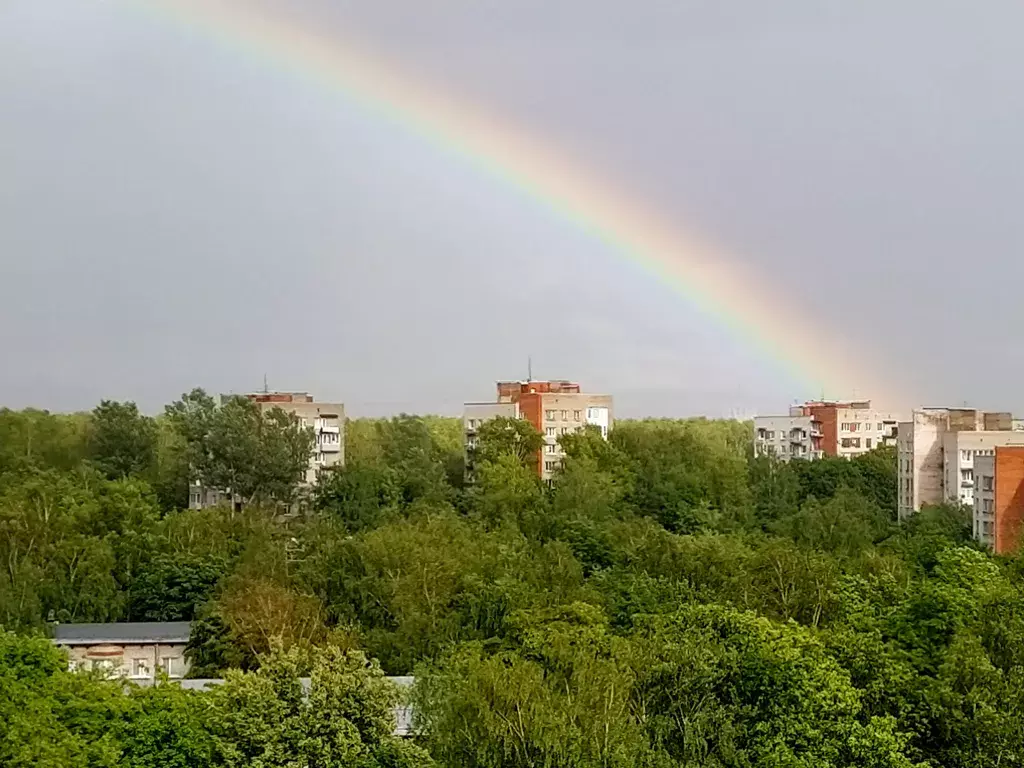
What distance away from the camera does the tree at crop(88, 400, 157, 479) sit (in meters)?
43.0

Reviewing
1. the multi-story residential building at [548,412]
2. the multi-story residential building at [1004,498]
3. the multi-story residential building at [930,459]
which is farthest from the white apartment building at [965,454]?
the multi-story residential building at [548,412]

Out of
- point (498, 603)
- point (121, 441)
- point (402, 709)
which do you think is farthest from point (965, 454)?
point (402, 709)

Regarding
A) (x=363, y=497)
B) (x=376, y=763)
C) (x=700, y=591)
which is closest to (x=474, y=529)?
(x=363, y=497)

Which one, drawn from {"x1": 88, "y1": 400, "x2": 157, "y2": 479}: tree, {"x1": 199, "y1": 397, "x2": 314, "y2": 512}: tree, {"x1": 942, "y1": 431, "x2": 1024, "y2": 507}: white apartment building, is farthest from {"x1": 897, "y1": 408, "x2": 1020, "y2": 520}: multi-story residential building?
{"x1": 88, "y1": 400, "x2": 157, "y2": 479}: tree

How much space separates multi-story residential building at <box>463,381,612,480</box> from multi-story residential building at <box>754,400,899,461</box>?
44.2 feet

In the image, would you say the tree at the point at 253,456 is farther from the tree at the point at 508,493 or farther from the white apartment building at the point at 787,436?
the white apartment building at the point at 787,436

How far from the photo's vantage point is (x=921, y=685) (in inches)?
513

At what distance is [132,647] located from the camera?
75.5ft

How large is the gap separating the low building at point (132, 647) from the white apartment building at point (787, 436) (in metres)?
43.0

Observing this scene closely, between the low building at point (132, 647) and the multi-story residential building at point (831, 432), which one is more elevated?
the multi-story residential building at point (831, 432)

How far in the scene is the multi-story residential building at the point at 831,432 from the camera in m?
61.6

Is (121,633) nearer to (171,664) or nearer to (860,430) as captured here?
(171,664)

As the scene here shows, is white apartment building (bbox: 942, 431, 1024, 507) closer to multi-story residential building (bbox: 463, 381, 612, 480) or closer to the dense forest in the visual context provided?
the dense forest

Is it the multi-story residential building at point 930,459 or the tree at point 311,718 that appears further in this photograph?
the multi-story residential building at point 930,459
